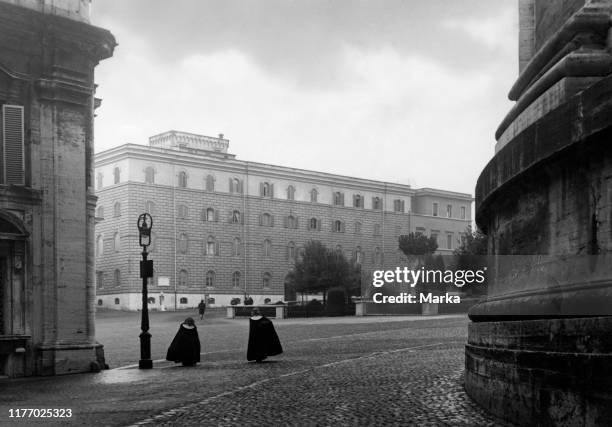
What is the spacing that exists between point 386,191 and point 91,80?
285ft

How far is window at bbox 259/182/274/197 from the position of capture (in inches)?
3656

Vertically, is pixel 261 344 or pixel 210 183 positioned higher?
pixel 210 183

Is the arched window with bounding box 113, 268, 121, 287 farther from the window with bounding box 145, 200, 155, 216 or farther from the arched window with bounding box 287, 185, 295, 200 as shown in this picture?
the arched window with bounding box 287, 185, 295, 200

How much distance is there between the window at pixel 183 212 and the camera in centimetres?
8477

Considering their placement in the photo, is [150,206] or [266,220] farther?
[266,220]

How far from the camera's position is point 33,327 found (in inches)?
725

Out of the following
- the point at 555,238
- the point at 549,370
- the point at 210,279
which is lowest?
the point at 210,279

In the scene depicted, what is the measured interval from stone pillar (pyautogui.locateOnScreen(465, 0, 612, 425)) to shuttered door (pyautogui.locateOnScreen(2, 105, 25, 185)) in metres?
11.2

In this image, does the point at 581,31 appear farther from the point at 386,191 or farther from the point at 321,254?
the point at 386,191

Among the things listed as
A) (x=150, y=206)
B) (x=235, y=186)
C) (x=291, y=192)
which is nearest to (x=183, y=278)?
(x=150, y=206)

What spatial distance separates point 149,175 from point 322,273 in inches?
764

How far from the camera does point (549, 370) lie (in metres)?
7.59

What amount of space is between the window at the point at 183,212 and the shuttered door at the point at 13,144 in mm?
66196

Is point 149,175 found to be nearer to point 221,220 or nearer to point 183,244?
point 183,244
